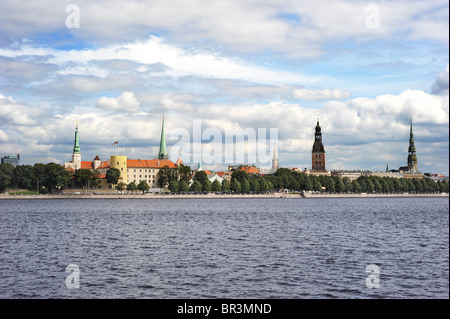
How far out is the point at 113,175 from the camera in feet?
452

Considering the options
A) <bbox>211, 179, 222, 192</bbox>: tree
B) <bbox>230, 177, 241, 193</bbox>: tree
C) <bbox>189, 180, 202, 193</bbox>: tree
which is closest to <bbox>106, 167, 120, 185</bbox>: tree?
<bbox>189, 180, 202, 193</bbox>: tree

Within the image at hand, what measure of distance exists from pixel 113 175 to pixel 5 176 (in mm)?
26843

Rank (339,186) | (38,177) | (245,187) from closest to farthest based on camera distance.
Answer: (38,177) → (245,187) → (339,186)

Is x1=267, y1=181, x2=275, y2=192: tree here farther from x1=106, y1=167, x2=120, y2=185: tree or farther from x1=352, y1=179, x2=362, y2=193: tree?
x1=106, y1=167, x2=120, y2=185: tree

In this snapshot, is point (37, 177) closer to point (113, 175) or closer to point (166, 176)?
point (113, 175)

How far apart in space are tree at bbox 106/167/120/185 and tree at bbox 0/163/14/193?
75.6 ft

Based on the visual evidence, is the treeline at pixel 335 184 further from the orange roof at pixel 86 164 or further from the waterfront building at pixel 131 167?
the orange roof at pixel 86 164

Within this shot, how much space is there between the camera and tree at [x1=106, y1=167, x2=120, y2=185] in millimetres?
137875

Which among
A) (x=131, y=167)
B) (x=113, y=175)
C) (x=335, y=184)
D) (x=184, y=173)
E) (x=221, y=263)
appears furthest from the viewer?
(x=335, y=184)

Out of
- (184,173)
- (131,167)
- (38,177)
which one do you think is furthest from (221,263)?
(131,167)

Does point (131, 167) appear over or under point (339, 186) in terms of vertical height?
over

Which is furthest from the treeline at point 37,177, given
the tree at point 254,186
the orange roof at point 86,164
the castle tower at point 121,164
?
the tree at point 254,186
